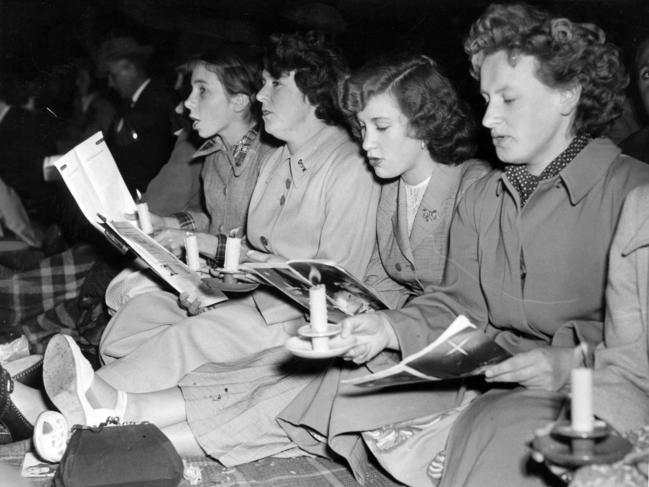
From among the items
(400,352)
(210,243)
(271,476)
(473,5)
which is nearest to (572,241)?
(400,352)

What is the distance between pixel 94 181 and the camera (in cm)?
336

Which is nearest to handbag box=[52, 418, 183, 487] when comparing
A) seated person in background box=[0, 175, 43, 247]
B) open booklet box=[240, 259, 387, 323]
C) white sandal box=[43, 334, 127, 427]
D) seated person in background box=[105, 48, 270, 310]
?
white sandal box=[43, 334, 127, 427]

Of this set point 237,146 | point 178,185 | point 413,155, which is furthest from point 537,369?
point 178,185

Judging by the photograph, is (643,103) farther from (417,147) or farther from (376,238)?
(376,238)

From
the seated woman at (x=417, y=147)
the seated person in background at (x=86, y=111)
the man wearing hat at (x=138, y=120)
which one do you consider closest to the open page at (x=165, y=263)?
the seated woman at (x=417, y=147)

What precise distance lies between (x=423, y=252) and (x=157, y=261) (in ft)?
3.01

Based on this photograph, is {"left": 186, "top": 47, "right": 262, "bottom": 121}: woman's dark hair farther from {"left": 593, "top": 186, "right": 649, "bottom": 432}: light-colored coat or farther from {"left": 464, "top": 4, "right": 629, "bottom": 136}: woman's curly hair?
{"left": 593, "top": 186, "right": 649, "bottom": 432}: light-colored coat

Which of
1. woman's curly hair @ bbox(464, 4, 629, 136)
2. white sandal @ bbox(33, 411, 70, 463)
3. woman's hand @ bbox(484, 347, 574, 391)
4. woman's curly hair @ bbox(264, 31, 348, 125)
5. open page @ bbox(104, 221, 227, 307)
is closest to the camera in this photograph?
woman's hand @ bbox(484, 347, 574, 391)

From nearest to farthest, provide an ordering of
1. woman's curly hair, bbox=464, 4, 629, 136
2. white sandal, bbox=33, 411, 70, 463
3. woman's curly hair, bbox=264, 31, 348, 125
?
woman's curly hair, bbox=464, 4, 629, 136, white sandal, bbox=33, 411, 70, 463, woman's curly hair, bbox=264, 31, 348, 125

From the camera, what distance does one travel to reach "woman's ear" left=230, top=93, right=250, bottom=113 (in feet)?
12.6

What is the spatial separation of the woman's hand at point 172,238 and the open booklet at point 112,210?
14cm

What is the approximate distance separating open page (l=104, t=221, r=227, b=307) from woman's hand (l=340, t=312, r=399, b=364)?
0.90m

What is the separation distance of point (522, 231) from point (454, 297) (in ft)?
0.94

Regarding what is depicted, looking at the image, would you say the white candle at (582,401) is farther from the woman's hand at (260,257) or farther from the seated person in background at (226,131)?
the seated person in background at (226,131)
